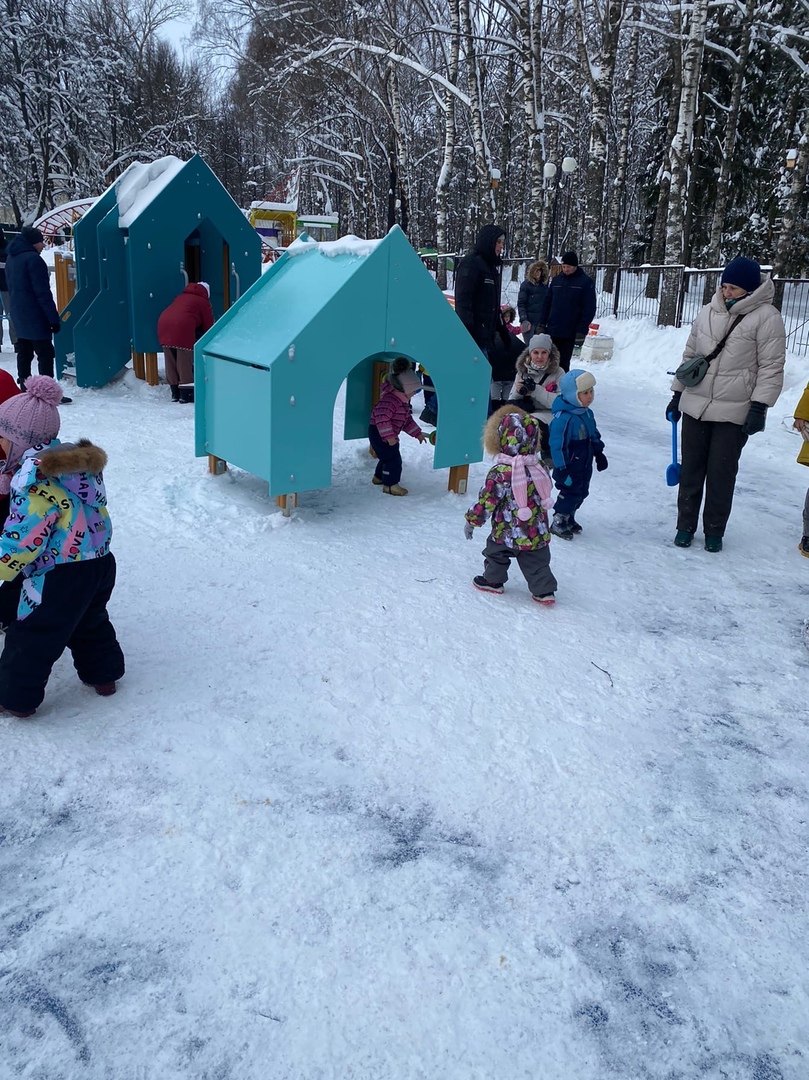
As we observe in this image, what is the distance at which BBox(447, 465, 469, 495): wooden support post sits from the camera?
5.77 meters

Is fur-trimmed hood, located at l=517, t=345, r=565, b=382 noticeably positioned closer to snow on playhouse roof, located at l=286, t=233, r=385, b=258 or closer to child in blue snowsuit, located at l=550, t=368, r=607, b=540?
child in blue snowsuit, located at l=550, t=368, r=607, b=540

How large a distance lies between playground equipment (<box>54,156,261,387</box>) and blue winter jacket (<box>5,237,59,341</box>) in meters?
0.66

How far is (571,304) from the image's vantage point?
7.64m

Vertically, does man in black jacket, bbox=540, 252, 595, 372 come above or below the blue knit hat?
below

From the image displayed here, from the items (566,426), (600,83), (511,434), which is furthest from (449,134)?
(511,434)

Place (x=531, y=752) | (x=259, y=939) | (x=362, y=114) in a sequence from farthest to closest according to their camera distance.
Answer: (x=362, y=114) < (x=531, y=752) < (x=259, y=939)

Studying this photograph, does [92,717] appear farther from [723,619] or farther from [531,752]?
[723,619]

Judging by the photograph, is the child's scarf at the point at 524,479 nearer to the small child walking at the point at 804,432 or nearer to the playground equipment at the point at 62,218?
the small child walking at the point at 804,432

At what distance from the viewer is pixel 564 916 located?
2.21 m

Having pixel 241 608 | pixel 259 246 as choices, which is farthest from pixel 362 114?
pixel 241 608

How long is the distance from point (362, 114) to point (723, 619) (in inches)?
1142

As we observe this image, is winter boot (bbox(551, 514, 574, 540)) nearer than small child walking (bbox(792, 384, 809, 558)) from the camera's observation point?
No

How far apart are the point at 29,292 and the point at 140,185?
207cm

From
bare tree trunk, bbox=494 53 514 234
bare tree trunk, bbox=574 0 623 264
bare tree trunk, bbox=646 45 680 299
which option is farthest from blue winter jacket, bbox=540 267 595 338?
bare tree trunk, bbox=494 53 514 234
